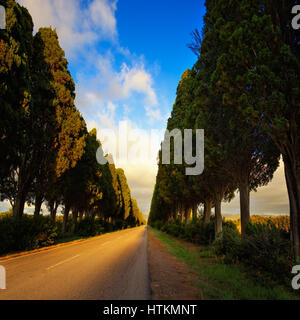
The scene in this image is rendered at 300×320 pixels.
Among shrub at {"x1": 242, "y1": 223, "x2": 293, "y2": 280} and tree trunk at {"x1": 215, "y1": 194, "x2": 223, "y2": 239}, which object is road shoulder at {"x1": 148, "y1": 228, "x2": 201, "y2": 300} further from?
tree trunk at {"x1": 215, "y1": 194, "x2": 223, "y2": 239}

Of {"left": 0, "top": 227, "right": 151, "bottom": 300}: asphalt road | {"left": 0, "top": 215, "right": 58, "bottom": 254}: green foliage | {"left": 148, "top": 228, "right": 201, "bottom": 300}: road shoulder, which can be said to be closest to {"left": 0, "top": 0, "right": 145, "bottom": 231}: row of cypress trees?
{"left": 0, "top": 215, "right": 58, "bottom": 254}: green foliage

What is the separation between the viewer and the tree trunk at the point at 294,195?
5.66 m

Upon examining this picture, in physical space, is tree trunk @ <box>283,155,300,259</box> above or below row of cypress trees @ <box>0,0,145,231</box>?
below

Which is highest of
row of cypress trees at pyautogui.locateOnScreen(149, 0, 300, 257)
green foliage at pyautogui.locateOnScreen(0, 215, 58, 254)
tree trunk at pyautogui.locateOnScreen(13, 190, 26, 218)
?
row of cypress trees at pyautogui.locateOnScreen(149, 0, 300, 257)

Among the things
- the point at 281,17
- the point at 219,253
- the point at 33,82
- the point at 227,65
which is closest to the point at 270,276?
the point at 219,253

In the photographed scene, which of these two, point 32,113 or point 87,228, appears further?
point 87,228

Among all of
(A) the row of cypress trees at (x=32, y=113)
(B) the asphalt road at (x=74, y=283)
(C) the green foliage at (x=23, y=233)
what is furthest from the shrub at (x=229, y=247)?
(A) the row of cypress trees at (x=32, y=113)

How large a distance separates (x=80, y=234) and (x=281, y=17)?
2399 centimetres

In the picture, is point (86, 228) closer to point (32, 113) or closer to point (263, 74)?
point (32, 113)

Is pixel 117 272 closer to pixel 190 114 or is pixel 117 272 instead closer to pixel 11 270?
pixel 11 270

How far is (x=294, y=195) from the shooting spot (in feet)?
19.2

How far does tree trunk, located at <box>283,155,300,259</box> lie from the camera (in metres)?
5.66

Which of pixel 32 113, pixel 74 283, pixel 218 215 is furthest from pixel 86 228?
pixel 74 283

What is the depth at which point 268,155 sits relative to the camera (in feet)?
28.3
